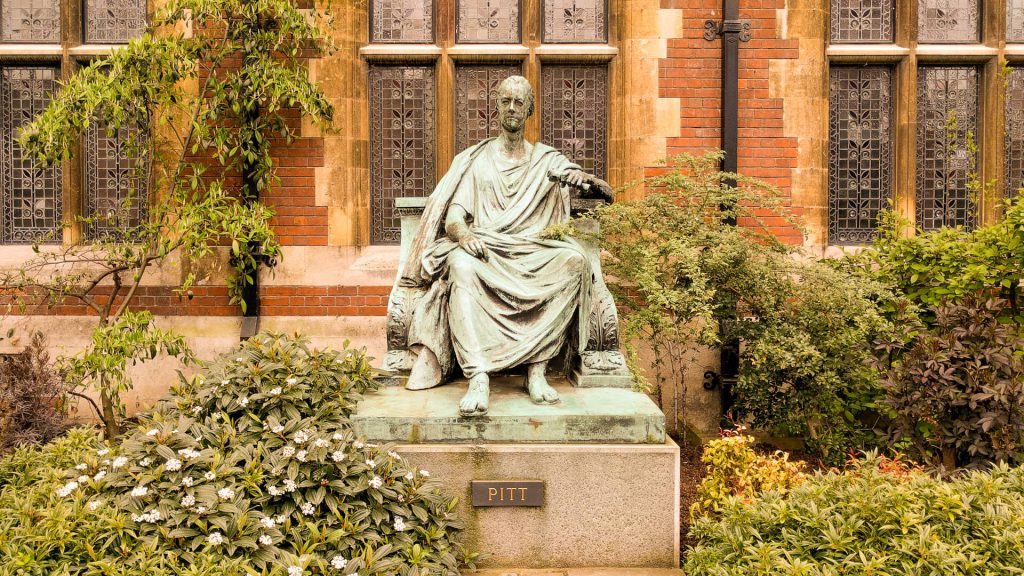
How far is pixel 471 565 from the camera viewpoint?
3477 millimetres

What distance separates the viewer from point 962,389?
14.4 ft

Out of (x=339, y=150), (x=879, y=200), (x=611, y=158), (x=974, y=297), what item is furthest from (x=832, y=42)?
(x=339, y=150)

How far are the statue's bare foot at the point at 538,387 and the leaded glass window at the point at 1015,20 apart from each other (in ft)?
18.7

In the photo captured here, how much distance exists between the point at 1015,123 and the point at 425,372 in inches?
234

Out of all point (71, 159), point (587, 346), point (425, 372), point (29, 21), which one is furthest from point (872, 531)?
point (29, 21)

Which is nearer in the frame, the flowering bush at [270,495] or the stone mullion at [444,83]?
the flowering bush at [270,495]

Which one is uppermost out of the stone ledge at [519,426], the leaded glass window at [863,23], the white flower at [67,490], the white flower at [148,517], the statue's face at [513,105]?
the leaded glass window at [863,23]

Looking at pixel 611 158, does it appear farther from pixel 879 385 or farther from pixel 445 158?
pixel 879 385

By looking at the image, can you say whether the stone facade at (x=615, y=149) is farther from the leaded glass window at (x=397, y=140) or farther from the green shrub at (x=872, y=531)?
the green shrub at (x=872, y=531)

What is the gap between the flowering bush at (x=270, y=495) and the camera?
2938 mm

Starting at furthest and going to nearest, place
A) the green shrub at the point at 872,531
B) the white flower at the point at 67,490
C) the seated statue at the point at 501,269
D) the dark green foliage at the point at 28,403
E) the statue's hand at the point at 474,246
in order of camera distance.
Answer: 1. the dark green foliage at the point at 28,403
2. the statue's hand at the point at 474,246
3. the seated statue at the point at 501,269
4. the white flower at the point at 67,490
5. the green shrub at the point at 872,531

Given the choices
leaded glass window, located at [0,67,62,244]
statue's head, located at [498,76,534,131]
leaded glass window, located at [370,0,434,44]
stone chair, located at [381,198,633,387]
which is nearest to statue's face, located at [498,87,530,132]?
statue's head, located at [498,76,534,131]

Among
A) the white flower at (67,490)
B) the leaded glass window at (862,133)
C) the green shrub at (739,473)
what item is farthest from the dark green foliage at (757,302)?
the white flower at (67,490)

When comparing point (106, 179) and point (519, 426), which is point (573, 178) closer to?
point (519, 426)
